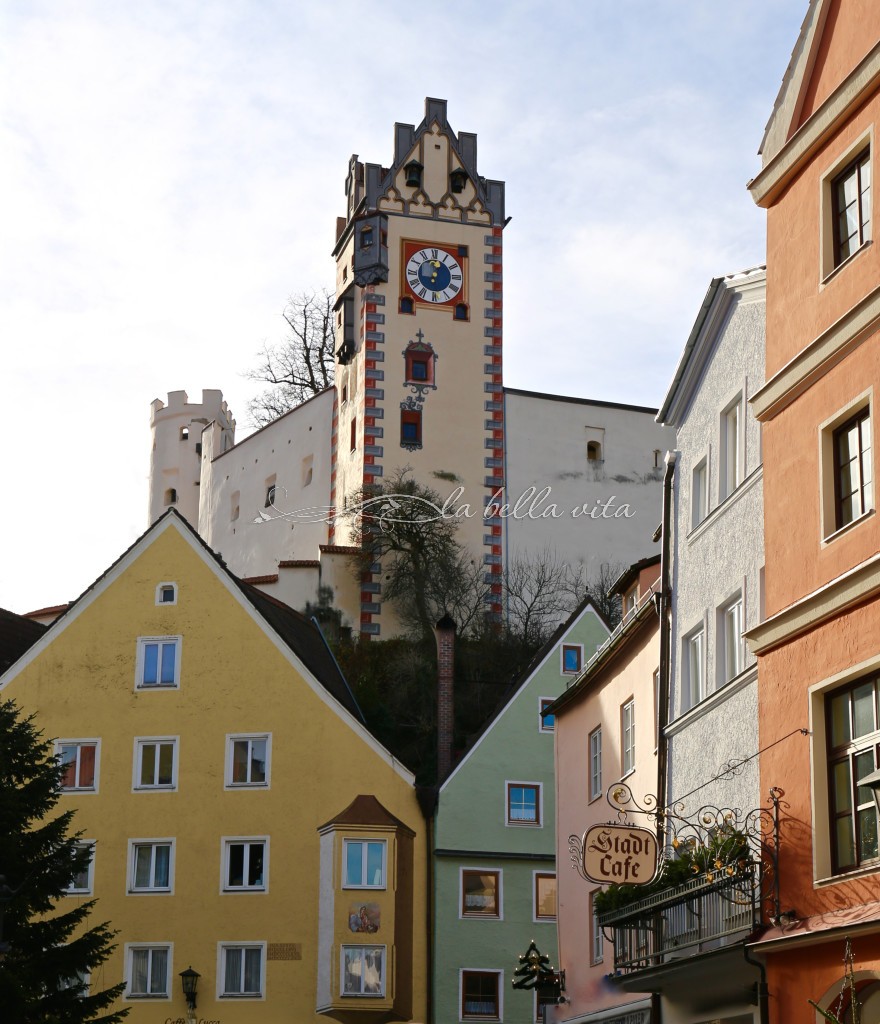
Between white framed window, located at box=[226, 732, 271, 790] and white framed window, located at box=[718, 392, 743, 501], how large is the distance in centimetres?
1904

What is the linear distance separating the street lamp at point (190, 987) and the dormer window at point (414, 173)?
115 ft

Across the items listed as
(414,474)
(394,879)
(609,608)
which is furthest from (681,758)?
(414,474)

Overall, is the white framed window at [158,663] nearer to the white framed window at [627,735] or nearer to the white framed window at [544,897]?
the white framed window at [544,897]

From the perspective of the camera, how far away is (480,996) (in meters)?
38.7

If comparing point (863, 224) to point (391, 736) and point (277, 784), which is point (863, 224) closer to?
point (277, 784)

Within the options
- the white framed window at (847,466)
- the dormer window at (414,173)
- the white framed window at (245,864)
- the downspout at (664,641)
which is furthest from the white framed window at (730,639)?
the dormer window at (414,173)

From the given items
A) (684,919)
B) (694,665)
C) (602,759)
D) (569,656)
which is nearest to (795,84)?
(694,665)

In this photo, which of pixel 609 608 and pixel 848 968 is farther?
pixel 609 608

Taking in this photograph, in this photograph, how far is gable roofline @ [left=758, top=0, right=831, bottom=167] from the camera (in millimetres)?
19141

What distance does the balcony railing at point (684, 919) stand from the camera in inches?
703

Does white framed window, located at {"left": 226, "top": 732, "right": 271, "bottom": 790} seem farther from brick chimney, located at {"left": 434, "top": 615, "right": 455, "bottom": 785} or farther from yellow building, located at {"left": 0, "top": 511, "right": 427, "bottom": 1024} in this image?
brick chimney, located at {"left": 434, "top": 615, "right": 455, "bottom": 785}

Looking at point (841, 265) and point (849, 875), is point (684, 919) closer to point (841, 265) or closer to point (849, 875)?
point (849, 875)

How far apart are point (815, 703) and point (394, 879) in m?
22.1

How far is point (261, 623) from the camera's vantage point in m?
40.6
